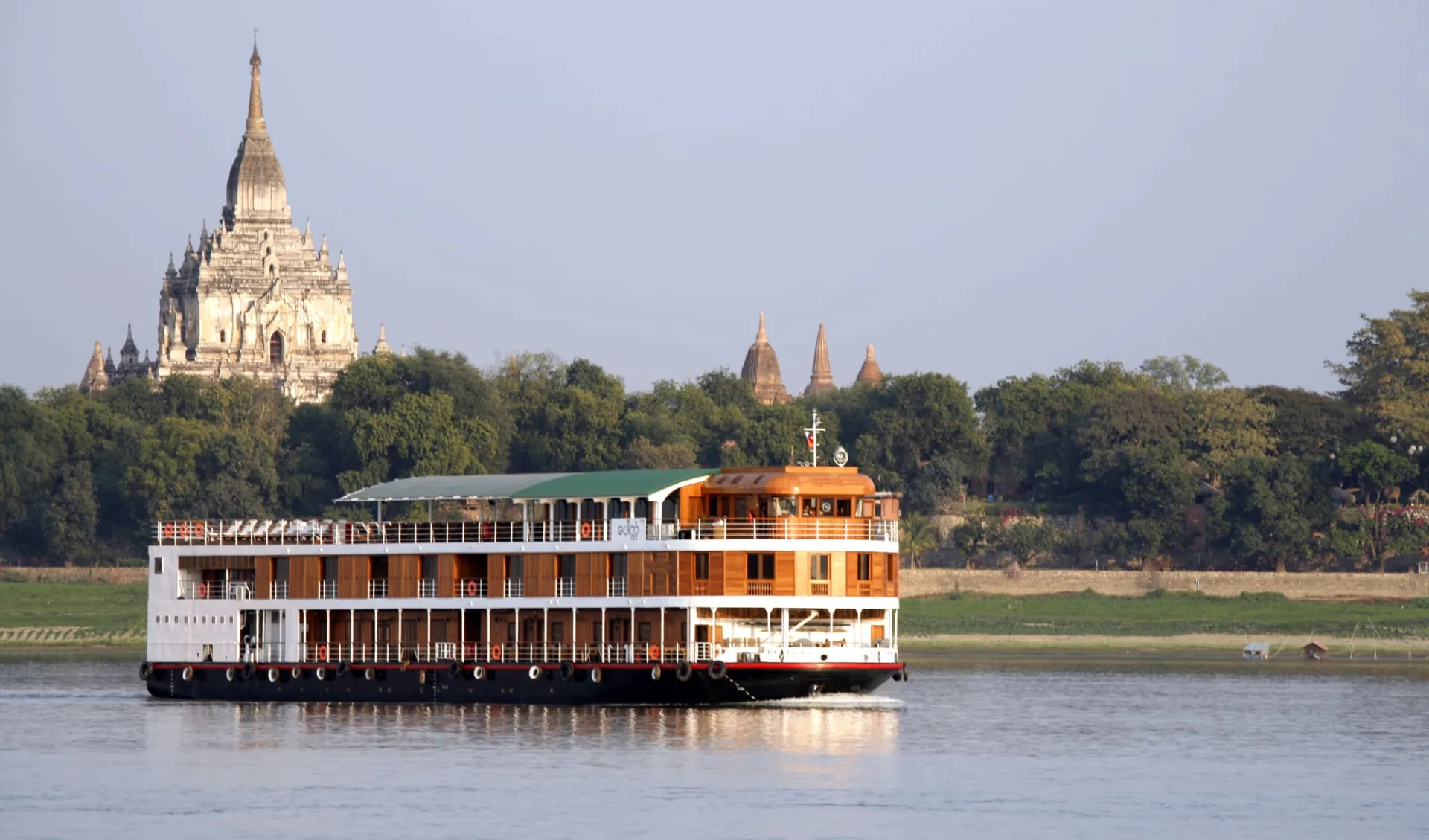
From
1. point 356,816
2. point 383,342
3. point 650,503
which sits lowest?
point 356,816

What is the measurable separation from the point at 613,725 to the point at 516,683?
491 cm

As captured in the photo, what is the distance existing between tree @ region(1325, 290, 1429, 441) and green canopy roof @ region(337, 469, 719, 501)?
2775 inches

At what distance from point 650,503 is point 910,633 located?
42077 millimetres

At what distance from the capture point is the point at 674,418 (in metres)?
146

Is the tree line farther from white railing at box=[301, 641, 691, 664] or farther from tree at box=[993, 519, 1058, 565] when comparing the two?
white railing at box=[301, 641, 691, 664]

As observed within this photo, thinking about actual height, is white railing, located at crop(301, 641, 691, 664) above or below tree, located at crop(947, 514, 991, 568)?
below

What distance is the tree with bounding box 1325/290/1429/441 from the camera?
12962 cm

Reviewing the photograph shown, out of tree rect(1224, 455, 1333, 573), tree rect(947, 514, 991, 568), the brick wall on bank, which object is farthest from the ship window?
tree rect(947, 514, 991, 568)

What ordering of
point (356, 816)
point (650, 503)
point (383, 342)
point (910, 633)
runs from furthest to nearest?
point (383, 342), point (910, 633), point (650, 503), point (356, 816)

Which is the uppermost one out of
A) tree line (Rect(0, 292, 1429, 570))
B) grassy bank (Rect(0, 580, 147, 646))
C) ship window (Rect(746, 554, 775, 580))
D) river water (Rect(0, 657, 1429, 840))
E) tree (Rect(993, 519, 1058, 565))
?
tree line (Rect(0, 292, 1429, 570))

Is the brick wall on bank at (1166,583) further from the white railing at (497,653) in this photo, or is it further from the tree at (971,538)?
the white railing at (497,653)

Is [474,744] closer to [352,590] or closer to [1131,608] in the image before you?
[352,590]

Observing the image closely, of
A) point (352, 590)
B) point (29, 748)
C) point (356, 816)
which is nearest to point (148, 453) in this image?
point (352, 590)

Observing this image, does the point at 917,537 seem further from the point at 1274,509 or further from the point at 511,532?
the point at 511,532
